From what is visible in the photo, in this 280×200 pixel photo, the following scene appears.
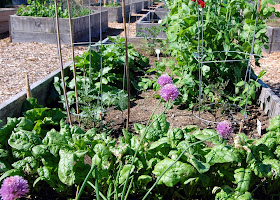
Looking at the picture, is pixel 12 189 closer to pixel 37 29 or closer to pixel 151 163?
pixel 151 163

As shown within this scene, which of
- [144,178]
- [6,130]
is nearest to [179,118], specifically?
[144,178]

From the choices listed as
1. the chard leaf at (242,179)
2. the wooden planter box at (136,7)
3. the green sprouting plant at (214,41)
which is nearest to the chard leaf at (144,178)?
the chard leaf at (242,179)

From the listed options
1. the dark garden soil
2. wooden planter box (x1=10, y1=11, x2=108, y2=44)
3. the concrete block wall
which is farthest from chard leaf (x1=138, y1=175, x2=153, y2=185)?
wooden planter box (x1=10, y1=11, x2=108, y2=44)

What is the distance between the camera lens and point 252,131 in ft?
11.5

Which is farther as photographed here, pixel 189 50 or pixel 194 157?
pixel 189 50

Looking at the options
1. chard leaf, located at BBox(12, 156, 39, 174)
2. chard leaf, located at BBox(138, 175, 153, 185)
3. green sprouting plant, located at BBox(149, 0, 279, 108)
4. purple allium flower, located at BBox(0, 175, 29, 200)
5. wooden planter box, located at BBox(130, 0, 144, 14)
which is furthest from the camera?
wooden planter box, located at BBox(130, 0, 144, 14)

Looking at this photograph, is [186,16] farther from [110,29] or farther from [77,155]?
[110,29]

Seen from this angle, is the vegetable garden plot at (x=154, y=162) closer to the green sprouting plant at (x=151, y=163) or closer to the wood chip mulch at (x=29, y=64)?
the green sprouting plant at (x=151, y=163)

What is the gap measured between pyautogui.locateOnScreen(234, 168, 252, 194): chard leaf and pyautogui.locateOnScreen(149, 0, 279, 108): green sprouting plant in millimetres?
1713

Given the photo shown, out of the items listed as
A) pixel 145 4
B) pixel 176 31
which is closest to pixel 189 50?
pixel 176 31

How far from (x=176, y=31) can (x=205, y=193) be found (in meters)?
2.11

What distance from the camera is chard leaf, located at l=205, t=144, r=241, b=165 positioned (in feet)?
6.63

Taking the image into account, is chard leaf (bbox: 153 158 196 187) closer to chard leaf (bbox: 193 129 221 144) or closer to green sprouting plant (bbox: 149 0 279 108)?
chard leaf (bbox: 193 129 221 144)

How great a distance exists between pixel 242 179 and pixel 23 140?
1519mm
